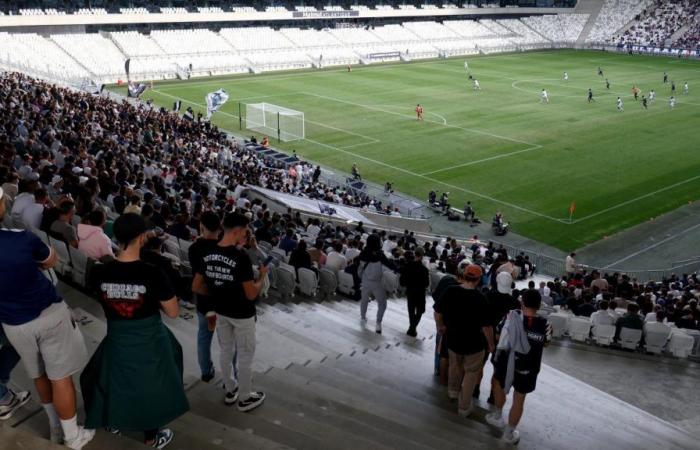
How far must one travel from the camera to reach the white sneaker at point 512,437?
7258 millimetres

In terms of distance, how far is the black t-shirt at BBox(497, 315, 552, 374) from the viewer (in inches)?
281

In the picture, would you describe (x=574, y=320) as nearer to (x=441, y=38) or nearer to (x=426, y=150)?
(x=426, y=150)

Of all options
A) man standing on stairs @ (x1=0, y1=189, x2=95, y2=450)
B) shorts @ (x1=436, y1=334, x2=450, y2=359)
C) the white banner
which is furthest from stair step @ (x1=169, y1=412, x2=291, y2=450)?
the white banner

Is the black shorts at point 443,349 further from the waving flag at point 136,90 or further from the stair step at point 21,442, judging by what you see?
the waving flag at point 136,90

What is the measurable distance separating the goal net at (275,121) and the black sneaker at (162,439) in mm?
35717

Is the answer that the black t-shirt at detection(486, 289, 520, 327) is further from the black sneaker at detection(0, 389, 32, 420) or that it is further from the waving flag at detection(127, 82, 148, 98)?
the waving flag at detection(127, 82, 148, 98)

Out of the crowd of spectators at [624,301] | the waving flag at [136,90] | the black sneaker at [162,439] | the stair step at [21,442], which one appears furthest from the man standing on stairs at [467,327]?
the waving flag at [136,90]

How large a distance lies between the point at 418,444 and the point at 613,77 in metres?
64.9

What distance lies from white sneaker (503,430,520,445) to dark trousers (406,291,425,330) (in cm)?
334

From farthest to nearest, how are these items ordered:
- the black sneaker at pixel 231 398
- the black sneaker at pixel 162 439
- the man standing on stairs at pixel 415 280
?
the man standing on stairs at pixel 415 280 < the black sneaker at pixel 231 398 < the black sneaker at pixel 162 439

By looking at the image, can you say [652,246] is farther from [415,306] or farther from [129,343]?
[129,343]

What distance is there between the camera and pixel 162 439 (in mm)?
5188

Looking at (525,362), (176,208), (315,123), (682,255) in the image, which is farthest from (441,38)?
(525,362)

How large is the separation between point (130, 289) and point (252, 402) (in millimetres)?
1964
